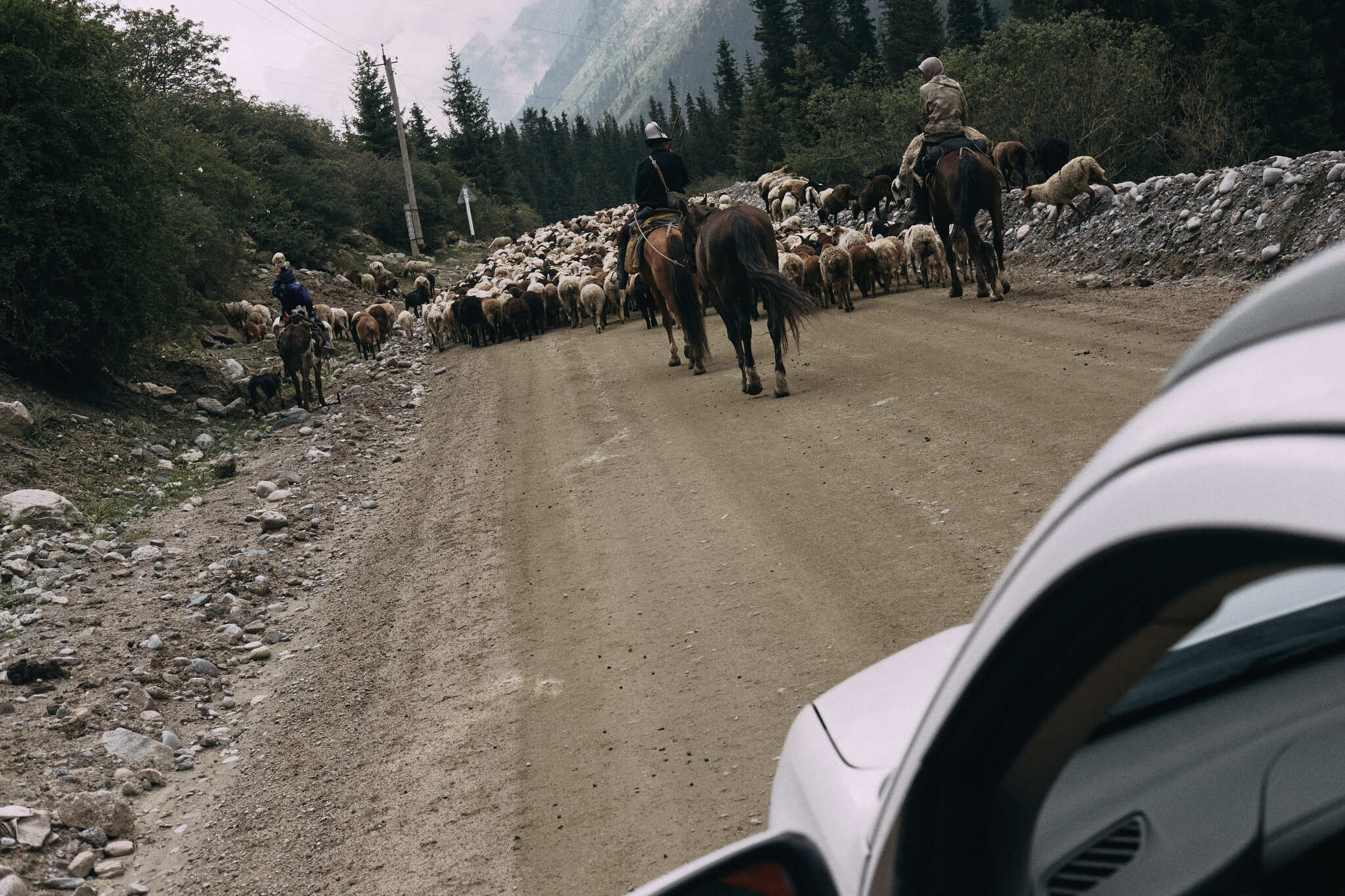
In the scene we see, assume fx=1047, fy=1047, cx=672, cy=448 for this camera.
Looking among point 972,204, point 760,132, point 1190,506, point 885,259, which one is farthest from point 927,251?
point 760,132

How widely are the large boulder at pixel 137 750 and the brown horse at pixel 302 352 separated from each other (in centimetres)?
1088

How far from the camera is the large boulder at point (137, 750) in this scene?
5.52 meters

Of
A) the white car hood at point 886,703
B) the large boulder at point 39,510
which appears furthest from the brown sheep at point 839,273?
the white car hood at point 886,703

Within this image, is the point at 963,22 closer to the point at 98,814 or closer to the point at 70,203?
the point at 70,203

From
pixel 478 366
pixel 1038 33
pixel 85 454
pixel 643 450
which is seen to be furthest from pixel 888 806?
pixel 1038 33

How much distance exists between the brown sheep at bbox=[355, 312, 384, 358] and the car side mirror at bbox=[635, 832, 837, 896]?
2140 centimetres

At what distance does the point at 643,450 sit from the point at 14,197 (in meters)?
9.47

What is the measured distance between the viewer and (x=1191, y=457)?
773mm

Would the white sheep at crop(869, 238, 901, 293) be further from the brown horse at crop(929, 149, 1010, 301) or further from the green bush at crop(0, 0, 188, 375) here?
the green bush at crop(0, 0, 188, 375)

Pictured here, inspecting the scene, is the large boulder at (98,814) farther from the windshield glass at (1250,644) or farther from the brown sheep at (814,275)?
the brown sheep at (814,275)

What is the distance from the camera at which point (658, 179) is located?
13.2 m

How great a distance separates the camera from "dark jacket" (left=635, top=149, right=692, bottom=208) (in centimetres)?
1304

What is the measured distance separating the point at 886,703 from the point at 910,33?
74.9 m

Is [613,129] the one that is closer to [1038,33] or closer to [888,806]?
[1038,33]
